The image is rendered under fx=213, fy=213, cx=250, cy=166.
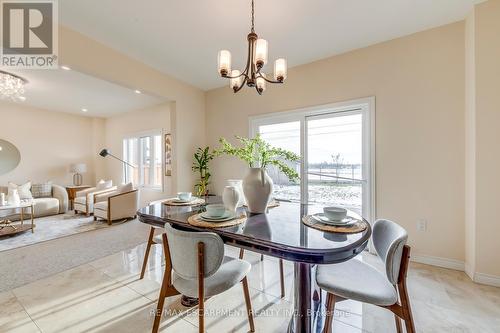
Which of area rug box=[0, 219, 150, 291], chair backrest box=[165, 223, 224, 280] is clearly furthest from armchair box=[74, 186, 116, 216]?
chair backrest box=[165, 223, 224, 280]

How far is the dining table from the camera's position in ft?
3.23

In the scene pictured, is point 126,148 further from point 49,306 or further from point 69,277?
point 49,306

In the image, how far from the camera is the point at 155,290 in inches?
78.2

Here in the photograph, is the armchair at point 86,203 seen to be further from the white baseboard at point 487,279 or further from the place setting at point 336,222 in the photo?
the white baseboard at point 487,279

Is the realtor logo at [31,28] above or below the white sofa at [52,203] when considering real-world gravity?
above

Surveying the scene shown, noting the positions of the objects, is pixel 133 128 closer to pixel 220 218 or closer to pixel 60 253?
pixel 60 253

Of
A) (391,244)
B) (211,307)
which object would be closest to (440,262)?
(391,244)

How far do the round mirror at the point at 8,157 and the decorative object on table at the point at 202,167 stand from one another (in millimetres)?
4656

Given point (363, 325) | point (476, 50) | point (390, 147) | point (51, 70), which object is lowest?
point (363, 325)

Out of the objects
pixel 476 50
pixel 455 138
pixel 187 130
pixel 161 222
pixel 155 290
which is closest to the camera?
pixel 161 222

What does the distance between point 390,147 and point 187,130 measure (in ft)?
10.7

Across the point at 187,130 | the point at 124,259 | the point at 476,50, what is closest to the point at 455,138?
the point at 476,50

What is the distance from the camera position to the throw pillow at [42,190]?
5.06 meters

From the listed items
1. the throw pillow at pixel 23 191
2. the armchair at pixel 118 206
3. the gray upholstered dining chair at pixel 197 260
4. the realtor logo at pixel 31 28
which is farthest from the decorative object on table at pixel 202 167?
the throw pillow at pixel 23 191
